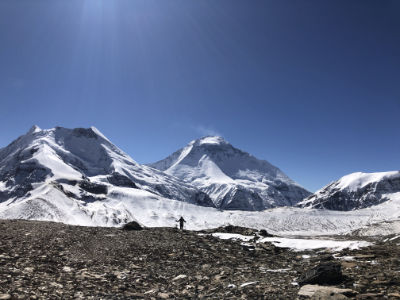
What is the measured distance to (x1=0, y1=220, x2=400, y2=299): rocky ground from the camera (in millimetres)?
10281

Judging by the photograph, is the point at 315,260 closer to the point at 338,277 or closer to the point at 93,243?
the point at 338,277

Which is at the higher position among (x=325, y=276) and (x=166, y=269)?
(x=325, y=276)

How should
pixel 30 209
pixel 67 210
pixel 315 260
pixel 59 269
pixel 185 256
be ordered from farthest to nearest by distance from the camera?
pixel 67 210
pixel 30 209
pixel 185 256
pixel 315 260
pixel 59 269

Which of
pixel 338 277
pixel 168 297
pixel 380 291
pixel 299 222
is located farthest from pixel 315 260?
pixel 299 222

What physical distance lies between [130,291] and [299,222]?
7806 inches

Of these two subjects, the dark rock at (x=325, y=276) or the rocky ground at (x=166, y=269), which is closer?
the rocky ground at (x=166, y=269)

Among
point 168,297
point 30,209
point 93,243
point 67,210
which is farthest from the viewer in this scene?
point 67,210

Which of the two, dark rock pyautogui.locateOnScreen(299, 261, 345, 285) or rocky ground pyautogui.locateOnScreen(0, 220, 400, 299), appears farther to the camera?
dark rock pyautogui.locateOnScreen(299, 261, 345, 285)

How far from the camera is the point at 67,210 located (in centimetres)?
19000

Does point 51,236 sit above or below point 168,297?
above

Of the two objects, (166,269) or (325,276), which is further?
(166,269)

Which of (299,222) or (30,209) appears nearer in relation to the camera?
(30,209)

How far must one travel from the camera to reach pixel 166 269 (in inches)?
590

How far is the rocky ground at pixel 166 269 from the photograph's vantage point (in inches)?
405
